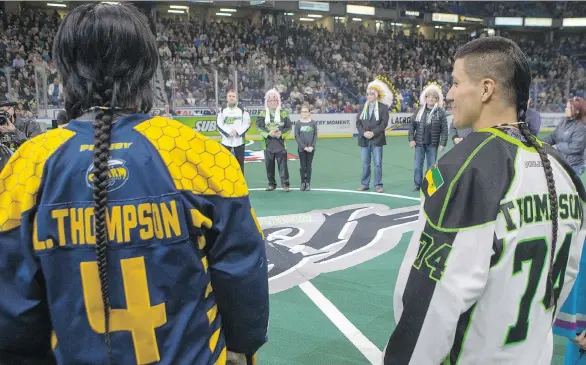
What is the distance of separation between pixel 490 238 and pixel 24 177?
52.8 inches

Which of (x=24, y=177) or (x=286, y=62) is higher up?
(x=286, y=62)

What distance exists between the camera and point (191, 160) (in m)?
1.46

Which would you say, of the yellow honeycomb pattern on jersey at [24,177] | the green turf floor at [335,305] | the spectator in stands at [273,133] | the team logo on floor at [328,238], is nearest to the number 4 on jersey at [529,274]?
the yellow honeycomb pattern on jersey at [24,177]

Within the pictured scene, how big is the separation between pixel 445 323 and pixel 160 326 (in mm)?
839

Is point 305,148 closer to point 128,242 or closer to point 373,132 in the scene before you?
point 373,132

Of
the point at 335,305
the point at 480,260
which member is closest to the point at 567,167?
the point at 480,260

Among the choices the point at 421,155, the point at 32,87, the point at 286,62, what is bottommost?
the point at 421,155

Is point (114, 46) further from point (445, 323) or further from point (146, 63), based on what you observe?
point (445, 323)

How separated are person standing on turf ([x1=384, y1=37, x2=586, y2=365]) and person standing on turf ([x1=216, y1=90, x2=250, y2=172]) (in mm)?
7900

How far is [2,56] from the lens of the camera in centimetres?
1983

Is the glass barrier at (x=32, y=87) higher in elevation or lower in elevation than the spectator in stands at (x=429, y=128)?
higher

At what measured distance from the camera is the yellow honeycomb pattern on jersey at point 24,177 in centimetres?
140

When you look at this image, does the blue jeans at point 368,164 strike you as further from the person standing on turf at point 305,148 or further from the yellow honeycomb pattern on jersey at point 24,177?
the yellow honeycomb pattern on jersey at point 24,177

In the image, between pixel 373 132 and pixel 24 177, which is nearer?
pixel 24 177
